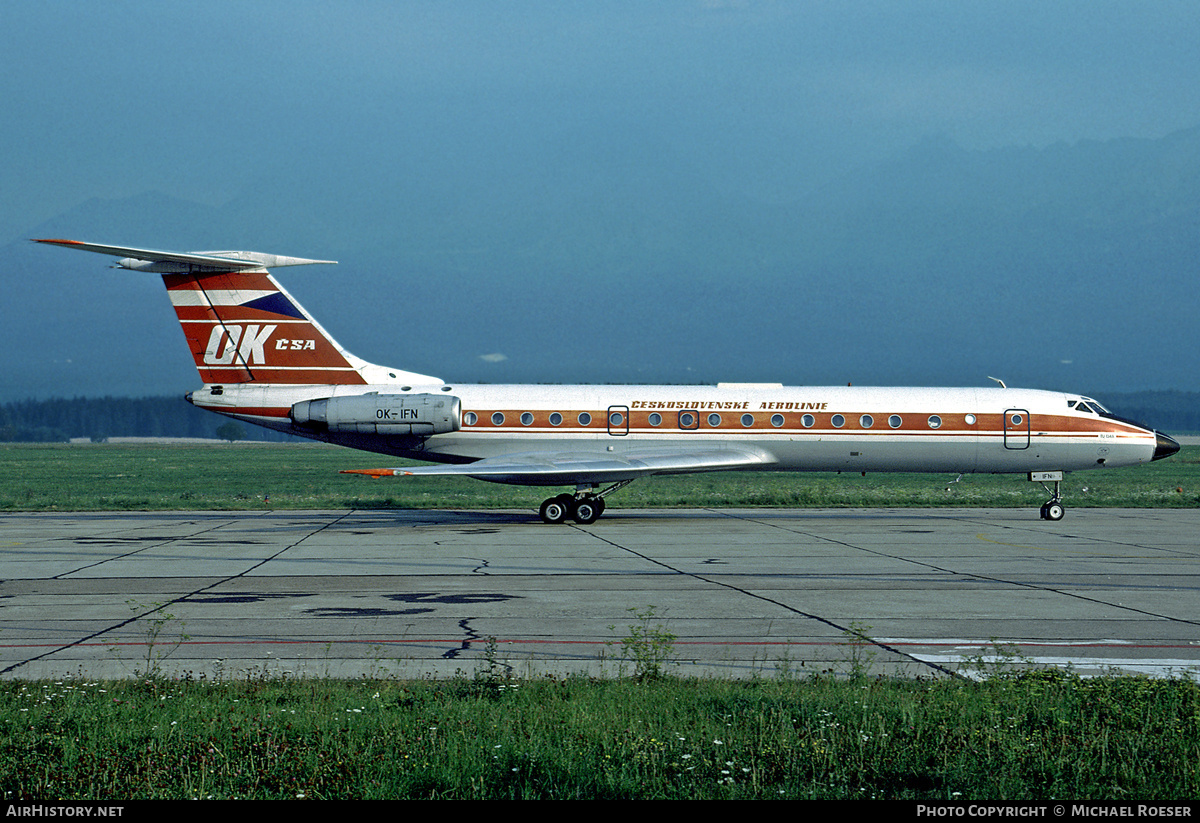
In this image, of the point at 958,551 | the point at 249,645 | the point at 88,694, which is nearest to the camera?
the point at 88,694

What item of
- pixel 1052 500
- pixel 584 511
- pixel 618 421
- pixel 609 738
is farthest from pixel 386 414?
pixel 609 738

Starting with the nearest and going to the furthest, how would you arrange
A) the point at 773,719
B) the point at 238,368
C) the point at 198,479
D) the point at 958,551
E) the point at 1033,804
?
the point at 1033,804
the point at 773,719
the point at 958,551
the point at 238,368
the point at 198,479

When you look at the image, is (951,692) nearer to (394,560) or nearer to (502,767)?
(502,767)

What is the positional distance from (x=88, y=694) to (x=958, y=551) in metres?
16.3

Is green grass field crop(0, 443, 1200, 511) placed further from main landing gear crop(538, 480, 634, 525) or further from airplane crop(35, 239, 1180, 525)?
airplane crop(35, 239, 1180, 525)

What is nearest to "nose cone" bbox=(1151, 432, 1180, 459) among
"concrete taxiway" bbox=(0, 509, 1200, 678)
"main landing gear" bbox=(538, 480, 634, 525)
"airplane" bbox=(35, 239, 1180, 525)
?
"airplane" bbox=(35, 239, 1180, 525)

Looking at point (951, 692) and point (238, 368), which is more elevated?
point (238, 368)

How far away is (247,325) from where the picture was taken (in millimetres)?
26516

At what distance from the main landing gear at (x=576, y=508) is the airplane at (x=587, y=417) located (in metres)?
0.03

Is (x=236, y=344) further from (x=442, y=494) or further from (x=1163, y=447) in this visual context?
(x=1163, y=447)

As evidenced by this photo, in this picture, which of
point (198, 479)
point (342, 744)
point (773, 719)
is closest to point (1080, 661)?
point (773, 719)

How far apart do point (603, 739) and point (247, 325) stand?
22071 mm

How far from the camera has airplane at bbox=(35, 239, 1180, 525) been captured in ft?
86.3

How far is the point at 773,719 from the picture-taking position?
7344 millimetres
